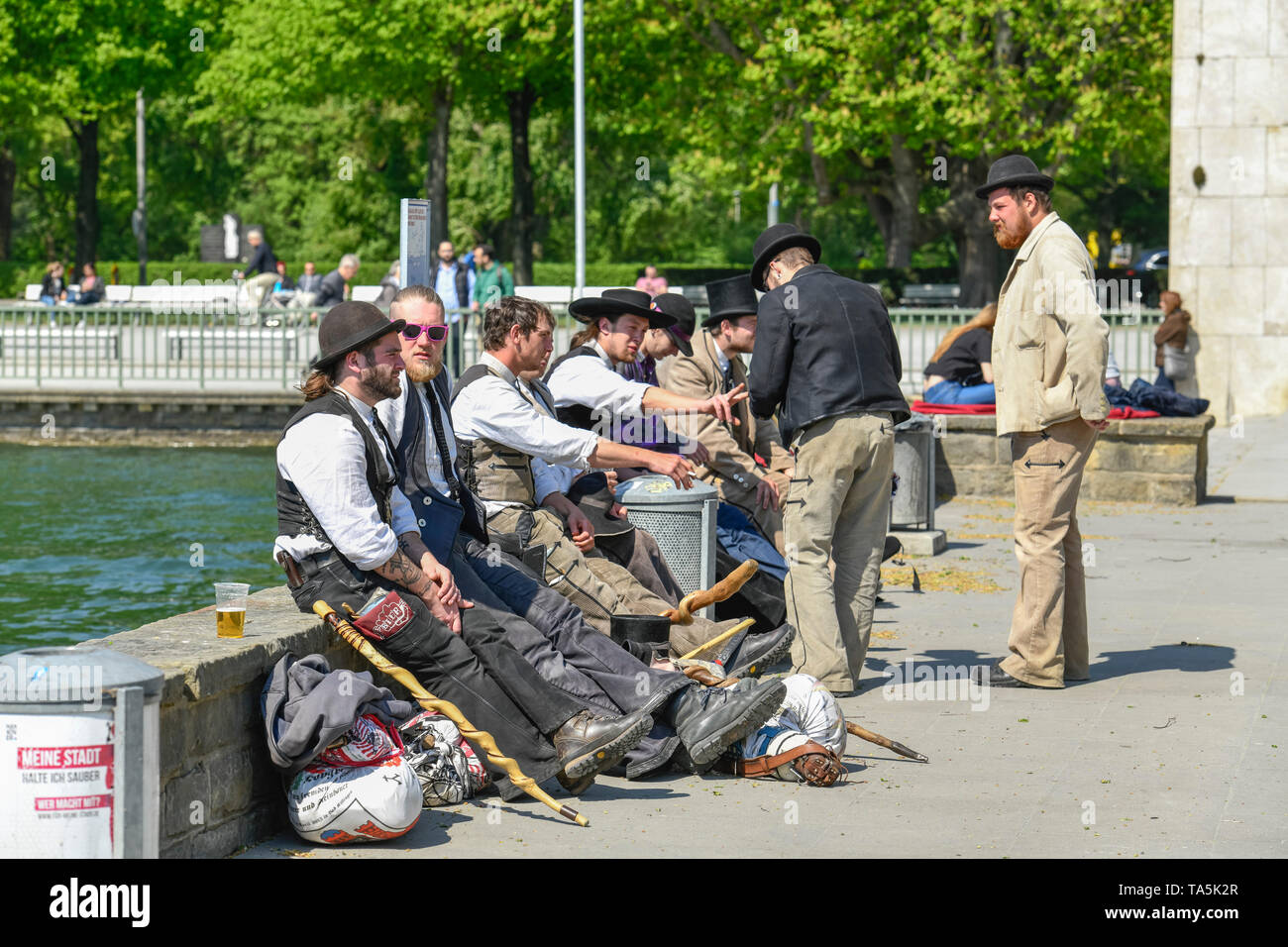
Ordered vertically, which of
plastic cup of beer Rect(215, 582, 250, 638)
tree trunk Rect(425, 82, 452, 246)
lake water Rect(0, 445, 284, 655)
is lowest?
lake water Rect(0, 445, 284, 655)

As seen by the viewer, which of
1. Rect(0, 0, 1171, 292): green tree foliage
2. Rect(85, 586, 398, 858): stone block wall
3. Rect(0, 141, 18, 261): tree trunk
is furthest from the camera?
Rect(0, 141, 18, 261): tree trunk

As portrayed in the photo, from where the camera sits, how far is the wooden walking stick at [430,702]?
18.5 ft

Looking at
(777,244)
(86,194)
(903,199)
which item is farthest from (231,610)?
(86,194)

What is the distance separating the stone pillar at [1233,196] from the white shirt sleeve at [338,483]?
16.3 m

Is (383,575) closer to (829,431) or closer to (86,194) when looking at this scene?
(829,431)

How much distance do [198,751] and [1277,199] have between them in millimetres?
17885

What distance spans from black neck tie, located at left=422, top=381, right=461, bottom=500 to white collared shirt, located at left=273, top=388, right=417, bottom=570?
800 mm

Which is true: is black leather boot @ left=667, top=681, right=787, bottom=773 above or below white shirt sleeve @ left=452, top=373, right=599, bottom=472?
below

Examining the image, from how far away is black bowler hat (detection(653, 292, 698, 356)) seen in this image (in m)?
9.20

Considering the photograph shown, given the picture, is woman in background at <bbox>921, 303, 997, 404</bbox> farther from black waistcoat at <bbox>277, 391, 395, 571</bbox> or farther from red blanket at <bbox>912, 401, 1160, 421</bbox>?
black waistcoat at <bbox>277, 391, 395, 571</bbox>

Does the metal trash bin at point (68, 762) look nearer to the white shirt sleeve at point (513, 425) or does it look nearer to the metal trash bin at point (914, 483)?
the white shirt sleeve at point (513, 425)

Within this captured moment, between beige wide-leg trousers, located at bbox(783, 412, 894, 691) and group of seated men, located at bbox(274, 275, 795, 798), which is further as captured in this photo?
beige wide-leg trousers, located at bbox(783, 412, 894, 691)

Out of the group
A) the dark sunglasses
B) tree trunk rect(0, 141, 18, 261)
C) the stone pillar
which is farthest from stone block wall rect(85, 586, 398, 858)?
tree trunk rect(0, 141, 18, 261)

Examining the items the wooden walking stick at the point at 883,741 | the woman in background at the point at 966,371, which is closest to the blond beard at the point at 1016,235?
the wooden walking stick at the point at 883,741
